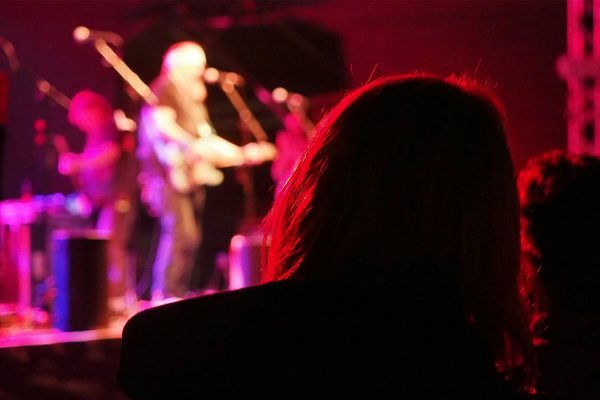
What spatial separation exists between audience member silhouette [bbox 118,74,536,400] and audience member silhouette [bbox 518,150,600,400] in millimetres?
659

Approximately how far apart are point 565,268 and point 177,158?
5.30 meters

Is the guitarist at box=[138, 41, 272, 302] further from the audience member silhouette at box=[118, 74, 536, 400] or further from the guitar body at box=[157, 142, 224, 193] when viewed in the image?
the audience member silhouette at box=[118, 74, 536, 400]

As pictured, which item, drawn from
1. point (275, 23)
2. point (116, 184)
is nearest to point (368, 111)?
point (116, 184)

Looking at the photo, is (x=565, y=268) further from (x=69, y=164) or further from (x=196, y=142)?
(x=69, y=164)

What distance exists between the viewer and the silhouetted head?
0.95 m

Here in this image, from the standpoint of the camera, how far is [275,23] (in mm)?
8680

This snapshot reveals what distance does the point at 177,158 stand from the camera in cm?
670

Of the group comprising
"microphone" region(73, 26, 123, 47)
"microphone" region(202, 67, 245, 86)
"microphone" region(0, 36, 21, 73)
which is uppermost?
"microphone" region(73, 26, 123, 47)

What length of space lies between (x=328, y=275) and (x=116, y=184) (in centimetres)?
641

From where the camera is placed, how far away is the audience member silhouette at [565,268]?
Result: 1.65 metres

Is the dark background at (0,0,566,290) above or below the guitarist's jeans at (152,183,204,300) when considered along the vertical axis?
above

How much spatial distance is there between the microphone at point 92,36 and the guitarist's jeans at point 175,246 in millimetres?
2585

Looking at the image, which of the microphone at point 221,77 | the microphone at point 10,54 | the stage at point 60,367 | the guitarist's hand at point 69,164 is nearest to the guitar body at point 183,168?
the guitarist's hand at point 69,164

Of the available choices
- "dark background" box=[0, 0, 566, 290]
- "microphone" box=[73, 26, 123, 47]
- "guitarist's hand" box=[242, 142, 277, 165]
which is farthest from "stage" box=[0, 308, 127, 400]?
"microphone" box=[73, 26, 123, 47]
